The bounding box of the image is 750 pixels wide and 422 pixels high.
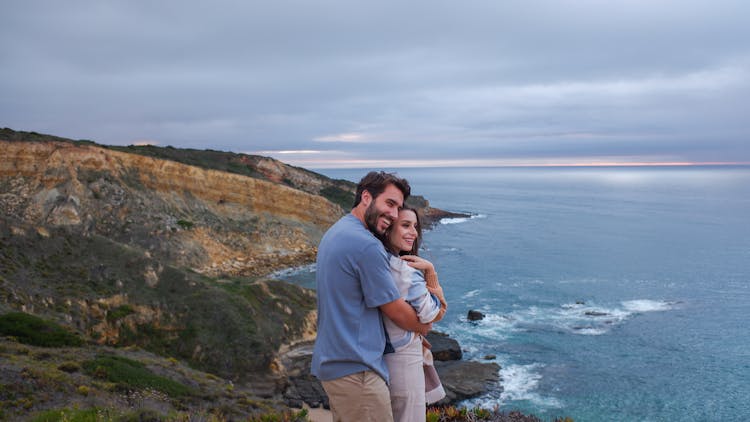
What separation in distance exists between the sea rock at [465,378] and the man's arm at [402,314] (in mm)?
19385

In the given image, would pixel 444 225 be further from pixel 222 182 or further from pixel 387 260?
pixel 387 260

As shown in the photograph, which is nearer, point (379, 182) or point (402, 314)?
point (402, 314)

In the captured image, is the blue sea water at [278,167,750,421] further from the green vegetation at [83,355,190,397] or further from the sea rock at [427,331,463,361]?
the green vegetation at [83,355,190,397]

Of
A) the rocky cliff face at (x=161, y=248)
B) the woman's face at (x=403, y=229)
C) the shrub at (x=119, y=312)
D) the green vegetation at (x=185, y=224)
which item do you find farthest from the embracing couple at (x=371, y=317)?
the green vegetation at (x=185, y=224)

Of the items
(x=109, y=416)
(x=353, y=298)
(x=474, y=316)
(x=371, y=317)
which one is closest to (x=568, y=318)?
(x=474, y=316)

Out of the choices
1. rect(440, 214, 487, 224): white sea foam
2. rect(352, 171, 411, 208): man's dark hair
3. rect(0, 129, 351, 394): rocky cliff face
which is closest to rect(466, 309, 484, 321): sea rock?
rect(0, 129, 351, 394): rocky cliff face

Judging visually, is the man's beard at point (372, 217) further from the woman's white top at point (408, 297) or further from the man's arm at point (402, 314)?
the man's arm at point (402, 314)

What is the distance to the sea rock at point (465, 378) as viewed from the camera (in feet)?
Answer: 74.4

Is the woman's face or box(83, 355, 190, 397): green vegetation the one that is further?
box(83, 355, 190, 397): green vegetation

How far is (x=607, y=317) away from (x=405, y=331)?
35211mm

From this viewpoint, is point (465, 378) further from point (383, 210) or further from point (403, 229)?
point (383, 210)

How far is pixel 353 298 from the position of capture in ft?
13.0

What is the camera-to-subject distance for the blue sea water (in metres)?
23.1

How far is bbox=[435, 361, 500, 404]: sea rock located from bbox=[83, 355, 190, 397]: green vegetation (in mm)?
11525
